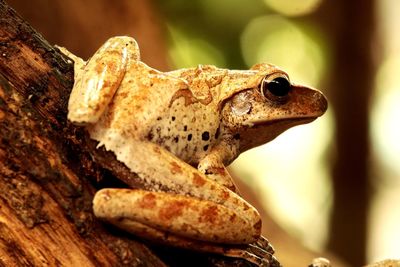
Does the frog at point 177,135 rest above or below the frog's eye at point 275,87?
below

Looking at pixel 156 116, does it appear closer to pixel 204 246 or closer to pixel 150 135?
pixel 150 135

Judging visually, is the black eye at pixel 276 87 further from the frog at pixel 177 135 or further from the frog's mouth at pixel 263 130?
the frog's mouth at pixel 263 130

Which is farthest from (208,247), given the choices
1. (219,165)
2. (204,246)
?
(219,165)

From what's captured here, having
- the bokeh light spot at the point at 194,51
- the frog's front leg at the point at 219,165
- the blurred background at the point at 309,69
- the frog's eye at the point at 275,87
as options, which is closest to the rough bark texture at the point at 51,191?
the frog's front leg at the point at 219,165

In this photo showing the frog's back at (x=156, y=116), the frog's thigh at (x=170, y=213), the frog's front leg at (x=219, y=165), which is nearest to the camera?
the frog's thigh at (x=170, y=213)

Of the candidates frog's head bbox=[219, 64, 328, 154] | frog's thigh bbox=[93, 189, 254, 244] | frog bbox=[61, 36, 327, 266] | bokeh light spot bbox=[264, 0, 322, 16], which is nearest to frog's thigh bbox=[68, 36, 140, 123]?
frog bbox=[61, 36, 327, 266]

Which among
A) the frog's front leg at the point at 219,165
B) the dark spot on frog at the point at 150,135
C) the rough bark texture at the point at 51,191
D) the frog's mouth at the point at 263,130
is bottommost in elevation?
the rough bark texture at the point at 51,191

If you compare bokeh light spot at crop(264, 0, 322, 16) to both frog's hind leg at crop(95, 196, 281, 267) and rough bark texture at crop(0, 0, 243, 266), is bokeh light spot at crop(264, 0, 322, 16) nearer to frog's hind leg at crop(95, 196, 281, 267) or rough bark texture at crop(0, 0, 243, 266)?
frog's hind leg at crop(95, 196, 281, 267)

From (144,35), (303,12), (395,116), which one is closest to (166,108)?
(144,35)
